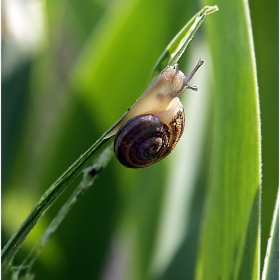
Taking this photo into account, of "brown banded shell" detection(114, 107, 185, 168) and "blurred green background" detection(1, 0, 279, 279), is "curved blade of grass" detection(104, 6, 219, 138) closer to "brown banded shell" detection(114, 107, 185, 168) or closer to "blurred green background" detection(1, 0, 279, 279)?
"brown banded shell" detection(114, 107, 185, 168)

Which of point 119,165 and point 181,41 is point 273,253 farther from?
point 119,165

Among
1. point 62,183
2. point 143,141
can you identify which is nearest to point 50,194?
point 62,183

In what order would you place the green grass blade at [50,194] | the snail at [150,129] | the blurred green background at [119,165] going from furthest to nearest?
the blurred green background at [119,165] < the snail at [150,129] < the green grass blade at [50,194]

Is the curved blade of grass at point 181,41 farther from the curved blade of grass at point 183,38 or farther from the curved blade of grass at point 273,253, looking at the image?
the curved blade of grass at point 273,253

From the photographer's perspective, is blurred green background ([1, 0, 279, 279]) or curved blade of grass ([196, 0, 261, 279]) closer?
curved blade of grass ([196, 0, 261, 279])

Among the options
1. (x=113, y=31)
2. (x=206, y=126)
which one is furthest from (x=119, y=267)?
(x=113, y=31)

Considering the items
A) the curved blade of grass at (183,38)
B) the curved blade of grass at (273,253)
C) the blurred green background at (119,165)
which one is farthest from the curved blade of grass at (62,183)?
the blurred green background at (119,165)

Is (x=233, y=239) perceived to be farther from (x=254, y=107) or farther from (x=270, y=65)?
(x=270, y=65)

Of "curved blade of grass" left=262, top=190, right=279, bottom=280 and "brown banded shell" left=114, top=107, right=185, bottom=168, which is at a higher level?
"brown banded shell" left=114, top=107, right=185, bottom=168

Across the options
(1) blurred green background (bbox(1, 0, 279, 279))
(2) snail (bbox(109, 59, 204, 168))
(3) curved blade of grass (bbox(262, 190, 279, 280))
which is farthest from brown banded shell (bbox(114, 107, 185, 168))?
(1) blurred green background (bbox(1, 0, 279, 279))
